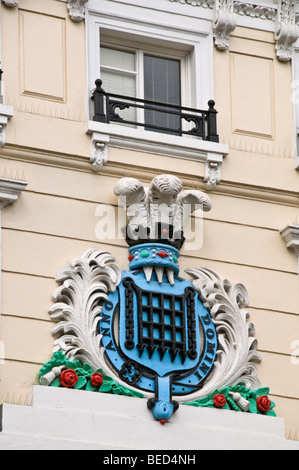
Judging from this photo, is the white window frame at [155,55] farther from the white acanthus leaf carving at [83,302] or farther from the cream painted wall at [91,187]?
the white acanthus leaf carving at [83,302]

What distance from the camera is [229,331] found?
19516 millimetres

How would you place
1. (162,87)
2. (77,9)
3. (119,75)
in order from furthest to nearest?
(162,87) < (119,75) < (77,9)

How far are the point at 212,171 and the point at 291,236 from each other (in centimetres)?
132

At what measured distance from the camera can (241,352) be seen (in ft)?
63.6

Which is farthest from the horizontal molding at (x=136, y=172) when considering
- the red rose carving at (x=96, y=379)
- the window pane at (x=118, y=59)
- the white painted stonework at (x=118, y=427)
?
the white painted stonework at (x=118, y=427)

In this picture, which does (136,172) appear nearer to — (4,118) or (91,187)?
(91,187)

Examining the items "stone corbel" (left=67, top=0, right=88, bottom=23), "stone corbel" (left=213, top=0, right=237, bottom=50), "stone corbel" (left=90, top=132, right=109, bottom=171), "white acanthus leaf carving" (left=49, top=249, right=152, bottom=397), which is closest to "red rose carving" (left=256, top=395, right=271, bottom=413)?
"white acanthus leaf carving" (left=49, top=249, right=152, bottom=397)

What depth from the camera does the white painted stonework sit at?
1781 cm

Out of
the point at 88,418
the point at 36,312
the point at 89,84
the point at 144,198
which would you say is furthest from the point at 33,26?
the point at 88,418

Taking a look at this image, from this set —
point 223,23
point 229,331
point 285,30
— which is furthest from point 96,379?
point 285,30

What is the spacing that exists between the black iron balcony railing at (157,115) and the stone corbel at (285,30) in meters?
1.58

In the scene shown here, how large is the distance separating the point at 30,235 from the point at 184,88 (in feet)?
11.1

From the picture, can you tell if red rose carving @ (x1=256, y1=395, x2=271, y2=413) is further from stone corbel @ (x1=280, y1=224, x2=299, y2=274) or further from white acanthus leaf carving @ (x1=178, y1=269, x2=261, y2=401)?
stone corbel @ (x1=280, y1=224, x2=299, y2=274)

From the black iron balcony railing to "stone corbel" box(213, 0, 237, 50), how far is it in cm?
110
